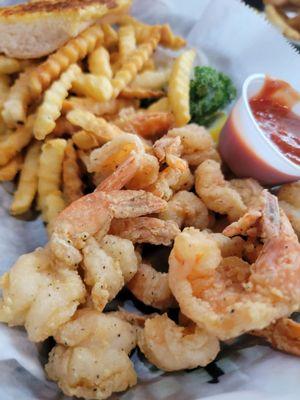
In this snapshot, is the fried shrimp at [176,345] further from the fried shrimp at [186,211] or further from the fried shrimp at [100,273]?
the fried shrimp at [186,211]

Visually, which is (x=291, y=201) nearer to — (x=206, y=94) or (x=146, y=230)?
(x=146, y=230)

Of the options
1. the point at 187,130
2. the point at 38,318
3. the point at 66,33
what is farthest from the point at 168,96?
the point at 38,318

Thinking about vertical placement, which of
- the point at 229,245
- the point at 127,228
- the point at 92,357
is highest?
the point at 229,245

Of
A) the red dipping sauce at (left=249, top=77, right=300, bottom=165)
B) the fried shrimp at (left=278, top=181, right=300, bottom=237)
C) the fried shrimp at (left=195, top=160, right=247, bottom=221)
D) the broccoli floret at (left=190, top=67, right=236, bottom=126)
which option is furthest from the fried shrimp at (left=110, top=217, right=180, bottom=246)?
the broccoli floret at (left=190, top=67, right=236, bottom=126)

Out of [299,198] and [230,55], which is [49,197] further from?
[230,55]

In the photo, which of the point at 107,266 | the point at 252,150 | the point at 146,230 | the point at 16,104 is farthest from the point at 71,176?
the point at 252,150

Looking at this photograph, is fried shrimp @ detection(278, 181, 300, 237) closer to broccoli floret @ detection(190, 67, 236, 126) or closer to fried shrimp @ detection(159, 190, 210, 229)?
fried shrimp @ detection(159, 190, 210, 229)
